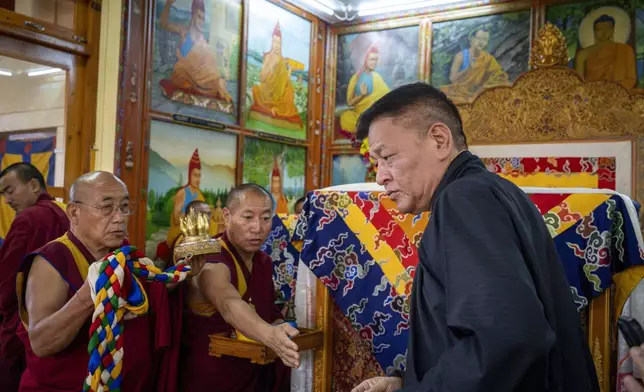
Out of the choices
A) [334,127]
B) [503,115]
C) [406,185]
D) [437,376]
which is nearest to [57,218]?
[406,185]

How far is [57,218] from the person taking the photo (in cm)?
372

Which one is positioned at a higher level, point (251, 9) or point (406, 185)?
point (251, 9)

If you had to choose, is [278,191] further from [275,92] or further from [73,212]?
[73,212]

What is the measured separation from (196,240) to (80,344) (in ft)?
2.05

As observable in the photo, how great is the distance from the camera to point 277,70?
281 inches

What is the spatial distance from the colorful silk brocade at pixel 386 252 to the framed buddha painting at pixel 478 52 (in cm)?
454

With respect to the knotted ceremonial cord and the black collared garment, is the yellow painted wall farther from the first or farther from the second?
the black collared garment

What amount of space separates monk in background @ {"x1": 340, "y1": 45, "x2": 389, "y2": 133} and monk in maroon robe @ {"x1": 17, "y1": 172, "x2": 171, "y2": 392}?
5.15 metres

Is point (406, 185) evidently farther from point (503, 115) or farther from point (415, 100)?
point (503, 115)

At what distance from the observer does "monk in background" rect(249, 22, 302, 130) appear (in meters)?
6.90

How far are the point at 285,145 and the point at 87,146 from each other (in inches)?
106

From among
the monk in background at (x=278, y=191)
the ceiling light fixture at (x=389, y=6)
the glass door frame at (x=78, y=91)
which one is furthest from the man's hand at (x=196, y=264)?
the ceiling light fixture at (x=389, y=6)

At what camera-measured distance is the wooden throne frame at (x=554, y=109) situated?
5.08 meters

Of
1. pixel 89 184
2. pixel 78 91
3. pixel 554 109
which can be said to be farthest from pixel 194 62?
pixel 89 184
